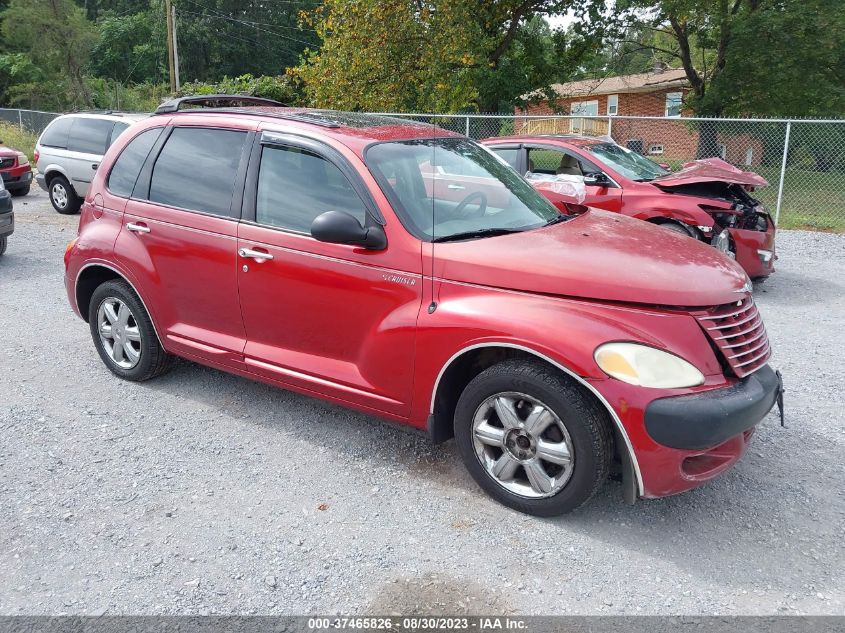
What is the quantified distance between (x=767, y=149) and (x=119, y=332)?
17.0 m

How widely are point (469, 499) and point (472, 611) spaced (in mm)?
841

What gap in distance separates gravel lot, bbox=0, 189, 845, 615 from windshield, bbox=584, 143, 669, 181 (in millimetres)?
4297

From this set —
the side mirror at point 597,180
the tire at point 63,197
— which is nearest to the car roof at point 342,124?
the side mirror at point 597,180

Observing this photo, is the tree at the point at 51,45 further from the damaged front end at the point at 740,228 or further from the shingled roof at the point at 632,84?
the damaged front end at the point at 740,228

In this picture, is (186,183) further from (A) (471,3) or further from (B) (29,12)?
(B) (29,12)

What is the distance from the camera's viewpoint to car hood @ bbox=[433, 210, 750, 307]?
3242 mm

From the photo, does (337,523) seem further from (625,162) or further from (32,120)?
(32,120)

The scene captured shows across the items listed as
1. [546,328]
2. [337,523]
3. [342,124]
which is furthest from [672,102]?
[337,523]

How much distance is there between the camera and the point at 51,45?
111 feet

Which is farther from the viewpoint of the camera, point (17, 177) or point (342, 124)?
point (17, 177)

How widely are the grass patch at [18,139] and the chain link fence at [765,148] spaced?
13.6 m

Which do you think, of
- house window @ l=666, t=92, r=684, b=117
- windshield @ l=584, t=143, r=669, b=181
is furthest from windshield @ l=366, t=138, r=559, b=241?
house window @ l=666, t=92, r=684, b=117

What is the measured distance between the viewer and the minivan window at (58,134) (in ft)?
43.9

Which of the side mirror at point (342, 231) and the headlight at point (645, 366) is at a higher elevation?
the side mirror at point (342, 231)
